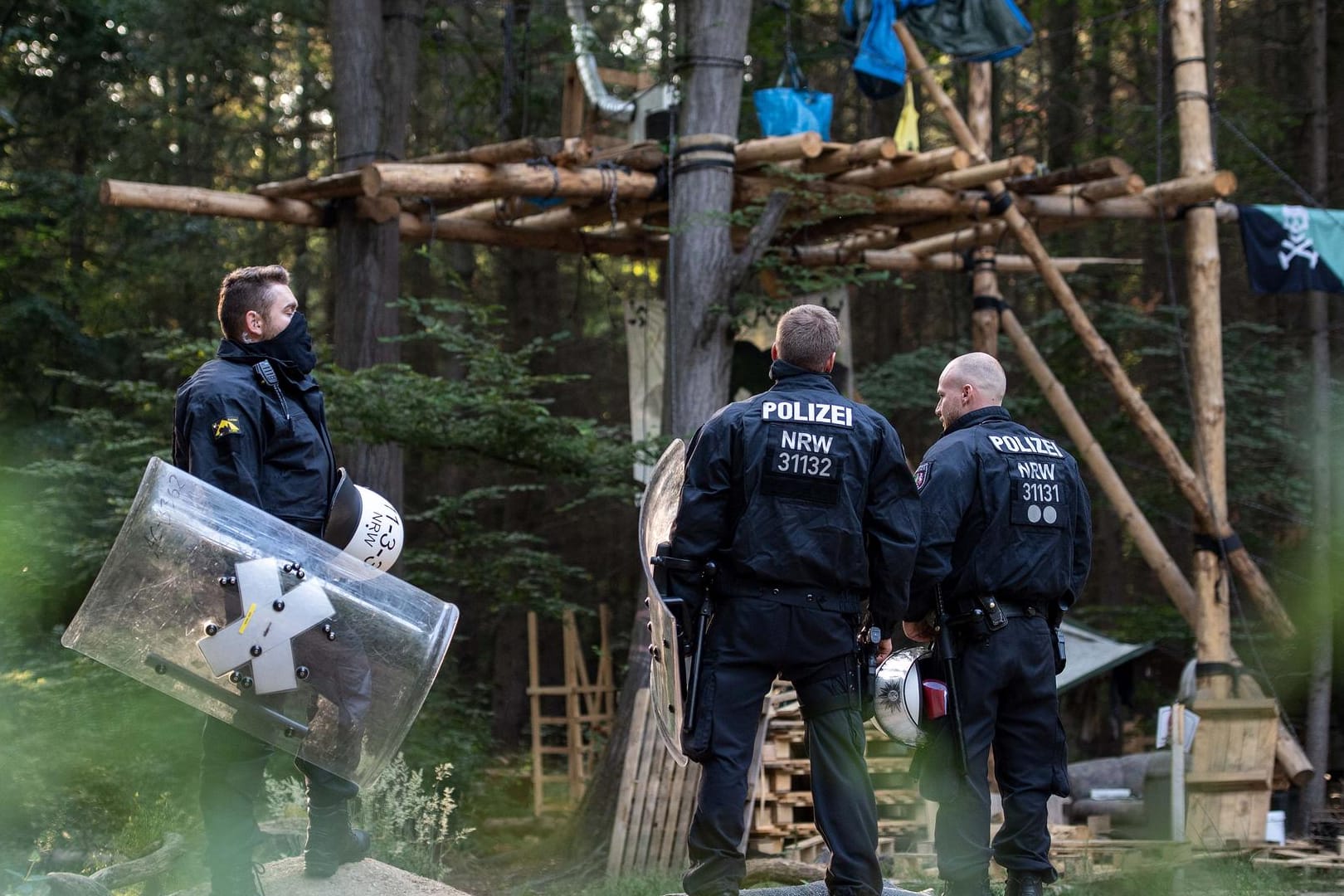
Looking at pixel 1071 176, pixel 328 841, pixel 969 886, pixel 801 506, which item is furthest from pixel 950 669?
pixel 1071 176

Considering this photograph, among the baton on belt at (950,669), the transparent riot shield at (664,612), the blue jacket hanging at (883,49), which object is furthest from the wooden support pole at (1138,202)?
the transparent riot shield at (664,612)

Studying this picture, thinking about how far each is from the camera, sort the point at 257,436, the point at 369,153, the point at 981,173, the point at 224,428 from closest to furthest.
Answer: the point at 224,428 < the point at 257,436 < the point at 981,173 < the point at 369,153

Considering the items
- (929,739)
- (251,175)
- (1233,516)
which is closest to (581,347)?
(251,175)

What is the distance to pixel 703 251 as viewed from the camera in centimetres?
1026

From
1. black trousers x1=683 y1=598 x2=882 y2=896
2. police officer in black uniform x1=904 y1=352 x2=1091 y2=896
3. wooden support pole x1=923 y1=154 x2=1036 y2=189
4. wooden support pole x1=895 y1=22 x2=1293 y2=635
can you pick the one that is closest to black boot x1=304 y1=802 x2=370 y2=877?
black trousers x1=683 y1=598 x2=882 y2=896

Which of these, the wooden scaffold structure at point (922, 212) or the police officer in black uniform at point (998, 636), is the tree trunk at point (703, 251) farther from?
the police officer in black uniform at point (998, 636)

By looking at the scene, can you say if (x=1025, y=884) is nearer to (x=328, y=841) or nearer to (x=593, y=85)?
(x=328, y=841)

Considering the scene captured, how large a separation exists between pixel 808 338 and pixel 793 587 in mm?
892

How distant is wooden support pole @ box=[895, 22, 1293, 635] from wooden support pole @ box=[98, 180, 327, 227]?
17.2 feet

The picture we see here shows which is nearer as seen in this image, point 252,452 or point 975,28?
point 252,452

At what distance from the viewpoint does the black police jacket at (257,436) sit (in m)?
4.35

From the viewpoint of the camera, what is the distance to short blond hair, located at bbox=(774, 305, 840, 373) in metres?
4.82

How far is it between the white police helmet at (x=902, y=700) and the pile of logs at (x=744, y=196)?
16.8ft

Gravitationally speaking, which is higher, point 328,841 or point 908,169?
point 908,169
